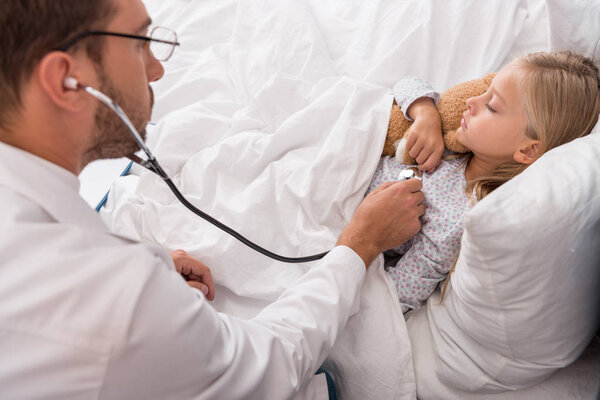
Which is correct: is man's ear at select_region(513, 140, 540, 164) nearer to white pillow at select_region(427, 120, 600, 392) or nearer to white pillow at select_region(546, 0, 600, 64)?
white pillow at select_region(427, 120, 600, 392)

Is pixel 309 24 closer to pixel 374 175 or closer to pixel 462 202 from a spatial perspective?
pixel 374 175

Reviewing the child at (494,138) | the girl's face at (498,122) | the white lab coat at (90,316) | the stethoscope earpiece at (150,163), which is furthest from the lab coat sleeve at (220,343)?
the girl's face at (498,122)

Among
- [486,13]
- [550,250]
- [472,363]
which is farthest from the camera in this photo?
[486,13]

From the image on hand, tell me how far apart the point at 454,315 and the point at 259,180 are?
0.59m

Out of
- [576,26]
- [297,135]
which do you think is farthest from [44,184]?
[576,26]

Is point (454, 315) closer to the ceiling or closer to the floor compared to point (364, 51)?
closer to the floor

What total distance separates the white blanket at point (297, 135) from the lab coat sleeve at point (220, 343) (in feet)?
0.54

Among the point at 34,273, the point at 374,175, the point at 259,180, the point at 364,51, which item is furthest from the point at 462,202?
the point at 34,273

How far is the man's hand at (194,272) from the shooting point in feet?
3.43

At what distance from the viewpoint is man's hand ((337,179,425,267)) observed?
1.03m

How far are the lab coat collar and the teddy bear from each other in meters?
0.80

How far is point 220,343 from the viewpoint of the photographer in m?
0.71

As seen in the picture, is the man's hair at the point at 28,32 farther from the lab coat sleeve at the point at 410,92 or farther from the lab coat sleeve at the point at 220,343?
the lab coat sleeve at the point at 410,92

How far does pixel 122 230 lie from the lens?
1162 mm
